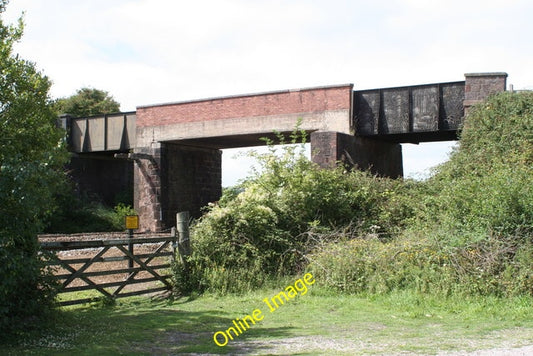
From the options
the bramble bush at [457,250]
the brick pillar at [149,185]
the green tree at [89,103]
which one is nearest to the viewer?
the bramble bush at [457,250]

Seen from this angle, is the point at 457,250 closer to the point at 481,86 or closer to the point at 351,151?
the point at 481,86

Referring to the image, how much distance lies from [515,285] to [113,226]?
74.7 ft

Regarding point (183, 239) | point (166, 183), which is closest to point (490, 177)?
point (183, 239)

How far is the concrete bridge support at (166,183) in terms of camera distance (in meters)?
24.9

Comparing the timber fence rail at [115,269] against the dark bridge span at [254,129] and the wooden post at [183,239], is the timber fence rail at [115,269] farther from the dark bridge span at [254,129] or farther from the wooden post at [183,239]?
the dark bridge span at [254,129]

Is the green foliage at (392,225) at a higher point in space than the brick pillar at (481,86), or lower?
lower

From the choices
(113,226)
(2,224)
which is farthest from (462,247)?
(113,226)

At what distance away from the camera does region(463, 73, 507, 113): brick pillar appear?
18.0 m

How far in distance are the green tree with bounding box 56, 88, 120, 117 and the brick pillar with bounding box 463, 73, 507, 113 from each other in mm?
28877

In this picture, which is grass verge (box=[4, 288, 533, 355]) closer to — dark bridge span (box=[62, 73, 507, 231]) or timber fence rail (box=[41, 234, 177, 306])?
timber fence rail (box=[41, 234, 177, 306])

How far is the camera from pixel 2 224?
782 cm

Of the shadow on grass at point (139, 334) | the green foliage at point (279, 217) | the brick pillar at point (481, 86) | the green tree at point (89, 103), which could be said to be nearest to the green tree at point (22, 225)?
the shadow on grass at point (139, 334)

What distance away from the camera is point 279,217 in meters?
13.9

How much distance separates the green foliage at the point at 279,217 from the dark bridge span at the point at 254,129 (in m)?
3.88
